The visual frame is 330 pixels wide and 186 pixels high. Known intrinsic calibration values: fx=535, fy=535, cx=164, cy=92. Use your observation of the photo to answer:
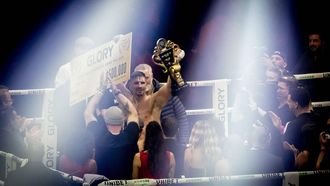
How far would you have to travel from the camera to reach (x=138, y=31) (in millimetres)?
5777

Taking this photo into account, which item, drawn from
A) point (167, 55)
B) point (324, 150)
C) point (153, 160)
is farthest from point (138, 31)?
point (324, 150)

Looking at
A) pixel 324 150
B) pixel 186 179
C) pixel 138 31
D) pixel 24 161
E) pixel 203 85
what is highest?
pixel 138 31

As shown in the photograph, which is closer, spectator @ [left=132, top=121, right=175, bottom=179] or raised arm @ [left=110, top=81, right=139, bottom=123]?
spectator @ [left=132, top=121, right=175, bottom=179]

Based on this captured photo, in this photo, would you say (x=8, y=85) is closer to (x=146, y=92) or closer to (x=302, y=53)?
(x=146, y=92)

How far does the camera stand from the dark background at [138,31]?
18.8 feet

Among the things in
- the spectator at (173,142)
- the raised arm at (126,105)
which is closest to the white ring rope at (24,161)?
the raised arm at (126,105)

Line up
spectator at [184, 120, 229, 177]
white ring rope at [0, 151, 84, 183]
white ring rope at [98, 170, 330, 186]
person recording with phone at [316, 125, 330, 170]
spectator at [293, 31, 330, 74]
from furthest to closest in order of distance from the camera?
spectator at [293, 31, 330, 74], person recording with phone at [316, 125, 330, 170], spectator at [184, 120, 229, 177], white ring rope at [0, 151, 84, 183], white ring rope at [98, 170, 330, 186]

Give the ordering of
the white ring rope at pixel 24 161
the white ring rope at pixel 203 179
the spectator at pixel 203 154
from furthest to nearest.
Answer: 1. the spectator at pixel 203 154
2. the white ring rope at pixel 24 161
3. the white ring rope at pixel 203 179

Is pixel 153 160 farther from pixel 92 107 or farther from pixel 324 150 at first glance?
pixel 324 150

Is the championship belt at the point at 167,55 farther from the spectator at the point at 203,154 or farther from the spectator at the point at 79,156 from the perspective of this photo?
the spectator at the point at 79,156

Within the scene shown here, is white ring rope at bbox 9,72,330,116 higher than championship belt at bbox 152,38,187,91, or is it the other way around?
championship belt at bbox 152,38,187,91

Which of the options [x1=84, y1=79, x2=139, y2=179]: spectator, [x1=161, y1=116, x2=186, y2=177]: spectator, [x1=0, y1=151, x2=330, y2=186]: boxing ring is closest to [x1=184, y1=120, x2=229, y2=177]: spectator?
[x1=161, y1=116, x2=186, y2=177]: spectator

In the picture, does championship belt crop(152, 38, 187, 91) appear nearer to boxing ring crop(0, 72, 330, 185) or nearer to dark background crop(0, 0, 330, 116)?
dark background crop(0, 0, 330, 116)

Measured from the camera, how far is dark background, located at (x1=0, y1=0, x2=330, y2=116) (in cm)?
572
